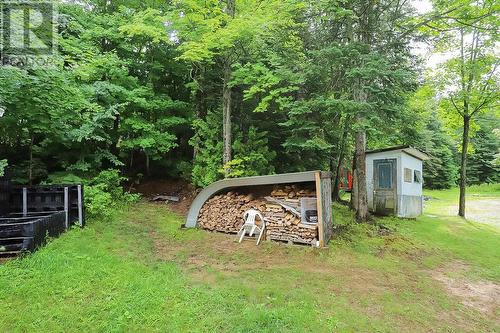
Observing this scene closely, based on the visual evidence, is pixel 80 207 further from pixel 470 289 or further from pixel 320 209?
pixel 470 289

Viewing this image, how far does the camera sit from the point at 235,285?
454cm

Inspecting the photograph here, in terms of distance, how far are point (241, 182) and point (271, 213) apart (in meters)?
1.11

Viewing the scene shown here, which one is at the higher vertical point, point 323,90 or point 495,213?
point 323,90

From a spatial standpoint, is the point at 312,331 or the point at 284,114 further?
the point at 284,114

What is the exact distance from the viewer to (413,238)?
8352mm

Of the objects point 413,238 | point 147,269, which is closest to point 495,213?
point 413,238

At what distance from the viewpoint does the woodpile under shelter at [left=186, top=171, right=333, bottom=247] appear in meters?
6.62

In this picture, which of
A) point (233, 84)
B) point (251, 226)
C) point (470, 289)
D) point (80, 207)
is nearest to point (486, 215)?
point (470, 289)

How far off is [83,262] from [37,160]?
17.5ft

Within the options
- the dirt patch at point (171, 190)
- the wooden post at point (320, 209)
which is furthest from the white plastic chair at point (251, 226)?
the dirt patch at point (171, 190)

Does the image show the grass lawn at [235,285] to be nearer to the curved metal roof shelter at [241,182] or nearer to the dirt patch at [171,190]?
the curved metal roof shelter at [241,182]

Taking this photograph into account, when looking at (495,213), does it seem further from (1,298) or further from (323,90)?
(1,298)
